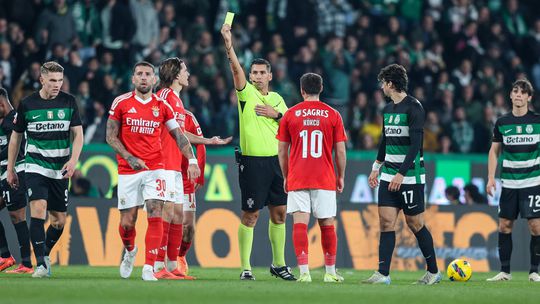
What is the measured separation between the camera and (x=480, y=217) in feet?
64.3

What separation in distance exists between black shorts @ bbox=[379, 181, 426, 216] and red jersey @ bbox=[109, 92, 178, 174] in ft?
8.27

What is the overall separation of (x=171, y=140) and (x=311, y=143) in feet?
5.53

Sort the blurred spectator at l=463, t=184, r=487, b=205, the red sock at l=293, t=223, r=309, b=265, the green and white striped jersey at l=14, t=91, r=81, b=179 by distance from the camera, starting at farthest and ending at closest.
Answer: the blurred spectator at l=463, t=184, r=487, b=205, the green and white striped jersey at l=14, t=91, r=81, b=179, the red sock at l=293, t=223, r=309, b=265

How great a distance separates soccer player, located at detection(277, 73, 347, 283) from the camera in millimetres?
13250

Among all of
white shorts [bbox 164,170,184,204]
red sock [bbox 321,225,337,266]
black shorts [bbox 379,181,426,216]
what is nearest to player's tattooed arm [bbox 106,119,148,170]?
white shorts [bbox 164,170,184,204]

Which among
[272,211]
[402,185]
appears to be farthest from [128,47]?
[402,185]

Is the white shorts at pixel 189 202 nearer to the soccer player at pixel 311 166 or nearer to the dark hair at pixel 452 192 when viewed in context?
the soccer player at pixel 311 166

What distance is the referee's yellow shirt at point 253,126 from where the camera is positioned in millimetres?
14234

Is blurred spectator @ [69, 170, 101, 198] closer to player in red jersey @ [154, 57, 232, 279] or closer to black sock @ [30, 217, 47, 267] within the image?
player in red jersey @ [154, 57, 232, 279]

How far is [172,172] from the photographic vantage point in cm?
1323

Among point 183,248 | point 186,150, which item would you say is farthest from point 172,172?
point 183,248

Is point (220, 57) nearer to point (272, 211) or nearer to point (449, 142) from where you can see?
point (449, 142)

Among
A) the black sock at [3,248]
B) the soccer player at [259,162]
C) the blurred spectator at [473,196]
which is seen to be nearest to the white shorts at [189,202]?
the soccer player at [259,162]

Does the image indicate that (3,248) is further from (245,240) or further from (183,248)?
(245,240)
